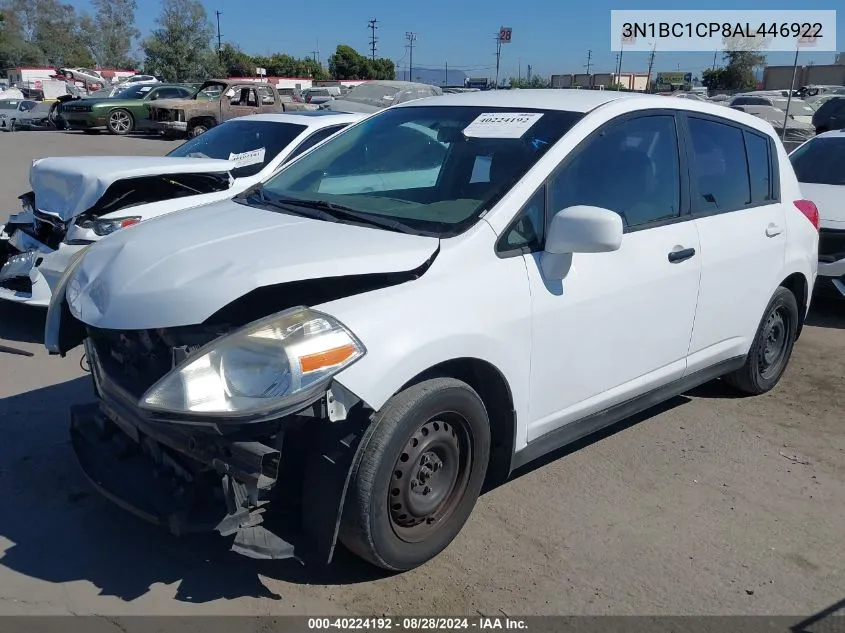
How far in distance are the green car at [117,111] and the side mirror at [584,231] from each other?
22774mm

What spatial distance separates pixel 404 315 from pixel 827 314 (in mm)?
6084

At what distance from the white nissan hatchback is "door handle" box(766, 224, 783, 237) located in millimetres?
363

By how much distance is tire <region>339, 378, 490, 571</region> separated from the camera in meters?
2.80

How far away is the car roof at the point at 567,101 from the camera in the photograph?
12.7 ft

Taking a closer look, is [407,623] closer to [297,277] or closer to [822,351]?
[297,277]

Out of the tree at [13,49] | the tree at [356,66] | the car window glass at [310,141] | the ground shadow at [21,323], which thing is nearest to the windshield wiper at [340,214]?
the ground shadow at [21,323]

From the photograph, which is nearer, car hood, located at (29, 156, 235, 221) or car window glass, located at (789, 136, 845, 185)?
car hood, located at (29, 156, 235, 221)

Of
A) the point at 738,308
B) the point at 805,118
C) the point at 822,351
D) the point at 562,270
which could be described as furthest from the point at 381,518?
the point at 805,118

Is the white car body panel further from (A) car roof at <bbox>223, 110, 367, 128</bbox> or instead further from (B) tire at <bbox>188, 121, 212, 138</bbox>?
(B) tire at <bbox>188, 121, 212, 138</bbox>

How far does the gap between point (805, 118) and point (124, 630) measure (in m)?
29.5

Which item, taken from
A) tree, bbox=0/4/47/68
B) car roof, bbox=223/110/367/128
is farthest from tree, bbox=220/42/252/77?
car roof, bbox=223/110/367/128

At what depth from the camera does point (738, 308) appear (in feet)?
14.9

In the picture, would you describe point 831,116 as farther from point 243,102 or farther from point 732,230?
point 732,230

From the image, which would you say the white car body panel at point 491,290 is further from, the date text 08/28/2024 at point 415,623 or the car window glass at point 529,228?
the date text 08/28/2024 at point 415,623
